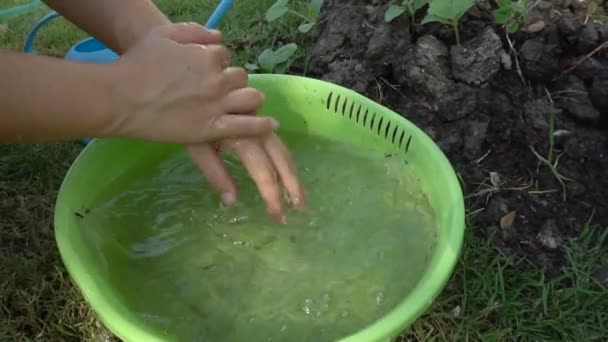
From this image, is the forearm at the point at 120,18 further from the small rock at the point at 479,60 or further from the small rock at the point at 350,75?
the small rock at the point at 479,60

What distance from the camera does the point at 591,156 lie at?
60.2 inches

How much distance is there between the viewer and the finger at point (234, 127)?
3.92ft

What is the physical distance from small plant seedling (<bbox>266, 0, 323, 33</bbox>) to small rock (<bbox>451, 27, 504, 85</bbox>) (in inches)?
16.4

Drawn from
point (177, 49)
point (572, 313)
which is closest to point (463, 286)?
point (572, 313)

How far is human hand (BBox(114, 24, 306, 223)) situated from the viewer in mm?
1216

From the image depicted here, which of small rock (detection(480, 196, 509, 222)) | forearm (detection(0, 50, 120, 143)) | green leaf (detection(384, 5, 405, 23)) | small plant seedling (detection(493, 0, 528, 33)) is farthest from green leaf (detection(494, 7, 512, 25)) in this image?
forearm (detection(0, 50, 120, 143))

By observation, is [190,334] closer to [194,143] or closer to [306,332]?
[306,332]

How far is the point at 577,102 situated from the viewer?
158 cm

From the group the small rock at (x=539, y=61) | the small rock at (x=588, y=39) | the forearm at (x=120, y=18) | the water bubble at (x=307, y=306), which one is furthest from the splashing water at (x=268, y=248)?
the small rock at (x=588, y=39)

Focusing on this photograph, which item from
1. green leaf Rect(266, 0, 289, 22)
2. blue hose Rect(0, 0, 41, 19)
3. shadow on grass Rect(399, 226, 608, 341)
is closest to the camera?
shadow on grass Rect(399, 226, 608, 341)

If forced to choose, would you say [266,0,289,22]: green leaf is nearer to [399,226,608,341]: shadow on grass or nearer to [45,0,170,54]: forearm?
[45,0,170,54]: forearm

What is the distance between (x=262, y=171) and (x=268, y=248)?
218 millimetres

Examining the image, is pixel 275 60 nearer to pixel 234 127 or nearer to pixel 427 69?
pixel 427 69

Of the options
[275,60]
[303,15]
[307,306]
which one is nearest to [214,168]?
[307,306]
